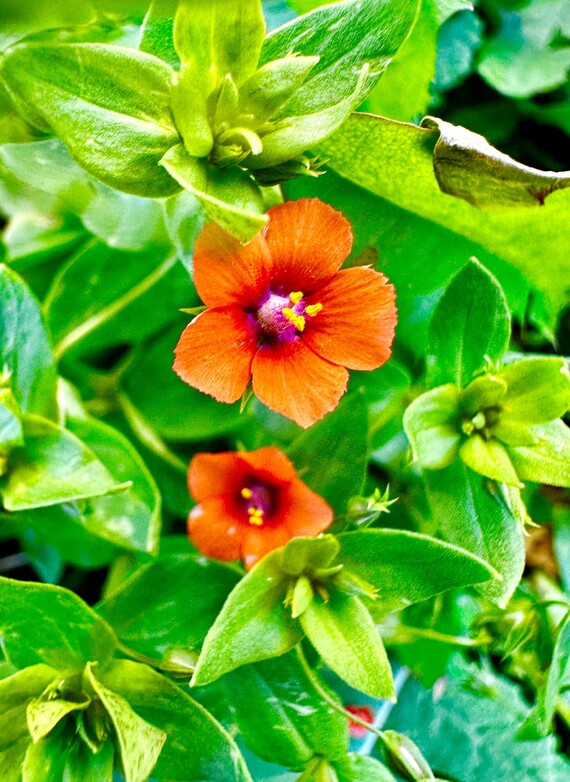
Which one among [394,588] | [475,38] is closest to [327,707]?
[394,588]

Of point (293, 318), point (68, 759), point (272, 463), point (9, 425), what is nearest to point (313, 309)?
point (293, 318)

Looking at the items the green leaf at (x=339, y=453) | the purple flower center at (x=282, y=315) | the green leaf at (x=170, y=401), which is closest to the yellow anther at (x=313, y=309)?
the purple flower center at (x=282, y=315)

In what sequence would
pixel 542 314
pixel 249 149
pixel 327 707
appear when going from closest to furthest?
pixel 249 149, pixel 327 707, pixel 542 314

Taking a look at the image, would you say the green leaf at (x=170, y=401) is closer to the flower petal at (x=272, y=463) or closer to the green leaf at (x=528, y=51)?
the flower petal at (x=272, y=463)

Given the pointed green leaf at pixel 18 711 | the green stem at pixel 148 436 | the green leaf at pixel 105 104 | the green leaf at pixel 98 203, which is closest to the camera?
the green leaf at pixel 105 104

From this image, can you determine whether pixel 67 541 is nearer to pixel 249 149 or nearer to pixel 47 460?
pixel 47 460

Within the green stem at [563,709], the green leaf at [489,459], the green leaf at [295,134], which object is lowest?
the green stem at [563,709]

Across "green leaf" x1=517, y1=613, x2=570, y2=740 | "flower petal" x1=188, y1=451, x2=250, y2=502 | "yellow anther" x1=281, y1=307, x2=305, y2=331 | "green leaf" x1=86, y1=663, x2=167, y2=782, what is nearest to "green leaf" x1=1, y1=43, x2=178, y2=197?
"yellow anther" x1=281, y1=307, x2=305, y2=331
